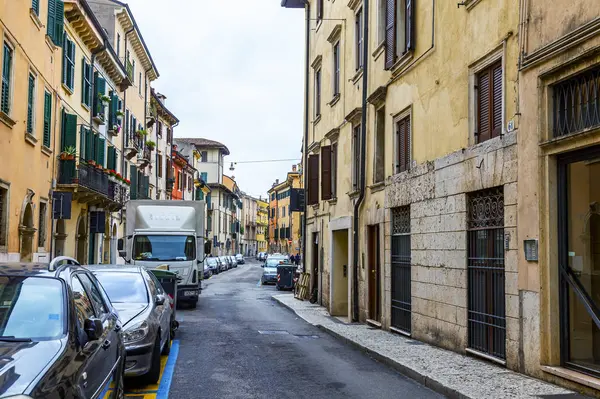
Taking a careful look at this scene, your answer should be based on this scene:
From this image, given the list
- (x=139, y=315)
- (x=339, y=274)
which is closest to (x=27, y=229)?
(x=339, y=274)

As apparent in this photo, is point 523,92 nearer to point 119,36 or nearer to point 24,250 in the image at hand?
point 24,250

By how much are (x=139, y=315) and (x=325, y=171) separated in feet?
45.4

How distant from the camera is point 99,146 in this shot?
28.9 metres

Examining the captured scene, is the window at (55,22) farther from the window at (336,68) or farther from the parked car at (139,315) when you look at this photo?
the parked car at (139,315)

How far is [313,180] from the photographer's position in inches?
966

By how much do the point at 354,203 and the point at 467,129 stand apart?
296 inches

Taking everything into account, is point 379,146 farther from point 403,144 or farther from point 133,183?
point 133,183

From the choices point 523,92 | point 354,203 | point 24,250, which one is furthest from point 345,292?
point 523,92

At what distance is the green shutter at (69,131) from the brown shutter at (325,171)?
843cm

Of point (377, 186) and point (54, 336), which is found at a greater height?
point (377, 186)

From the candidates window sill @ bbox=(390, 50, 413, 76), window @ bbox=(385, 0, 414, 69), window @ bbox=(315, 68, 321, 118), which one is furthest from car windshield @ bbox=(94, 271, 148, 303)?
window @ bbox=(315, 68, 321, 118)

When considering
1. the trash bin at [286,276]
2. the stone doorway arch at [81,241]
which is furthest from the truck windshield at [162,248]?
the trash bin at [286,276]

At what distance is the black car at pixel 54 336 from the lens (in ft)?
13.3

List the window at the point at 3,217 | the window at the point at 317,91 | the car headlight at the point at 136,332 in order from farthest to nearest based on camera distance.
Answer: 1. the window at the point at 317,91
2. the window at the point at 3,217
3. the car headlight at the point at 136,332
